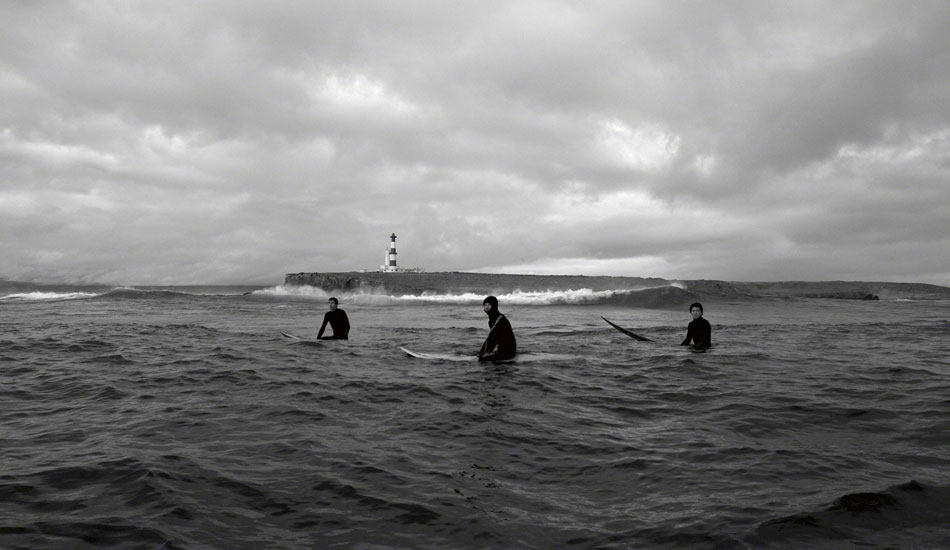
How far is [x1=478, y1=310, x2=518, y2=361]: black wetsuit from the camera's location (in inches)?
492

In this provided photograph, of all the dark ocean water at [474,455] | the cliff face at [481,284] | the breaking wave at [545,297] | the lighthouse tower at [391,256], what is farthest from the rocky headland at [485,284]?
the dark ocean water at [474,455]

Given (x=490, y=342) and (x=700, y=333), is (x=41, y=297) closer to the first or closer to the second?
(x=490, y=342)

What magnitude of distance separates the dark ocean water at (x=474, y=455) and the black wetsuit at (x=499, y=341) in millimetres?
408

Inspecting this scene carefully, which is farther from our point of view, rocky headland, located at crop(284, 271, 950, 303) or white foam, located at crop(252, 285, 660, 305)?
rocky headland, located at crop(284, 271, 950, 303)

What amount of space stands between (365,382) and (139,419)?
12.2 ft

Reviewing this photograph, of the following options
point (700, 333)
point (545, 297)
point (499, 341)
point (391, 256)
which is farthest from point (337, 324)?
point (391, 256)

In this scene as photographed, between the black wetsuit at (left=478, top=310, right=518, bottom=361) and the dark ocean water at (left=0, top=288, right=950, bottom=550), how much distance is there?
1.34ft

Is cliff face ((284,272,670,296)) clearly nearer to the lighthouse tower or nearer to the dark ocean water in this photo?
the lighthouse tower

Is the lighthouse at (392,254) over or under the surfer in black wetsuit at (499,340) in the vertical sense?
over

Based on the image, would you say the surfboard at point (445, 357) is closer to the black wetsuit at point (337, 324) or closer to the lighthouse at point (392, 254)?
the black wetsuit at point (337, 324)

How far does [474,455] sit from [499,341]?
6602 mm

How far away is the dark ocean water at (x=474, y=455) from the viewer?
13.5 ft

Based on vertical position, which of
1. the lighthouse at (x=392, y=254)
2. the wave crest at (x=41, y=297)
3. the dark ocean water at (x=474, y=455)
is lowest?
the dark ocean water at (x=474, y=455)

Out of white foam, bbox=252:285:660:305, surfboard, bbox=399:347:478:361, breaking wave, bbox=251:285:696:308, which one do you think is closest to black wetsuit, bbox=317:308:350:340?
surfboard, bbox=399:347:478:361
